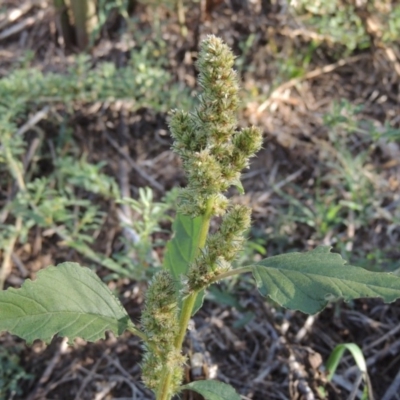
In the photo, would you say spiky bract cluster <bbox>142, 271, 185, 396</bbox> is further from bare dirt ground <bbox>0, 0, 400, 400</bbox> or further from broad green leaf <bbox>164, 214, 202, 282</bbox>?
bare dirt ground <bbox>0, 0, 400, 400</bbox>

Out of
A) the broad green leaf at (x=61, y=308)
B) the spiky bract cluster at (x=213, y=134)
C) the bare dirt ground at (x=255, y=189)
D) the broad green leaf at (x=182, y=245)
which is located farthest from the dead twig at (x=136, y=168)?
the spiky bract cluster at (x=213, y=134)

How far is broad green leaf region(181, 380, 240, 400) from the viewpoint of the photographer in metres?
1.64

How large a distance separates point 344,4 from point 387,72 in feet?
1.80

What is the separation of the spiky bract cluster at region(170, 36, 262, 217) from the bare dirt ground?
103 centimetres

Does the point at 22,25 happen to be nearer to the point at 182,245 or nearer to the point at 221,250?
the point at 182,245

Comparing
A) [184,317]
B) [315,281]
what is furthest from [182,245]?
[315,281]

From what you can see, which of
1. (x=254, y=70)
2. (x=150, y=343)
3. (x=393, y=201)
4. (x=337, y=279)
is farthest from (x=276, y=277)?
(x=254, y=70)

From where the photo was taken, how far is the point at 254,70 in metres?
3.84

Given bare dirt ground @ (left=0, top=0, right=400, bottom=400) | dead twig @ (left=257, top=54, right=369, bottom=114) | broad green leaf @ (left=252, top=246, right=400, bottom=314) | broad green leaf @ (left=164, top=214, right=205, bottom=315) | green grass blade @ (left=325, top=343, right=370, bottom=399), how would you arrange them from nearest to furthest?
broad green leaf @ (left=252, top=246, right=400, bottom=314) < broad green leaf @ (left=164, top=214, right=205, bottom=315) < green grass blade @ (left=325, top=343, right=370, bottom=399) < bare dirt ground @ (left=0, top=0, right=400, bottom=400) < dead twig @ (left=257, top=54, right=369, bottom=114)

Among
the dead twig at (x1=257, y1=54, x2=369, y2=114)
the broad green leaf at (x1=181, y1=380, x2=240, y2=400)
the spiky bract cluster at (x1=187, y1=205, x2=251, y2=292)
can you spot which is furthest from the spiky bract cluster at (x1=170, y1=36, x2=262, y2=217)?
the dead twig at (x1=257, y1=54, x2=369, y2=114)

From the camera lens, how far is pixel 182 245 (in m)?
1.89

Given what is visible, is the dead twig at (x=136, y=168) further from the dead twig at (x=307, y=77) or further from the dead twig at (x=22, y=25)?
the dead twig at (x=22, y=25)

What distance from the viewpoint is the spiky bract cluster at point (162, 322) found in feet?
5.03

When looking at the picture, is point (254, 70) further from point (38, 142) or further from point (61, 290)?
point (61, 290)
